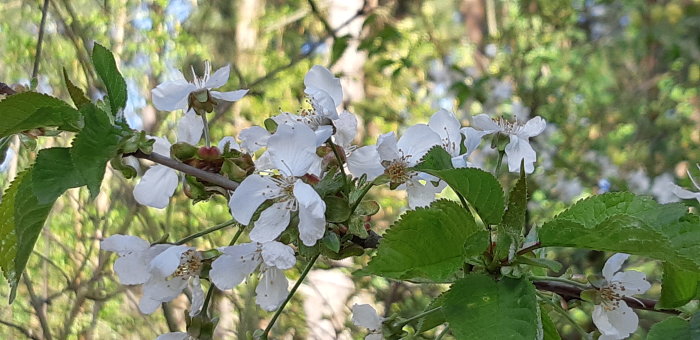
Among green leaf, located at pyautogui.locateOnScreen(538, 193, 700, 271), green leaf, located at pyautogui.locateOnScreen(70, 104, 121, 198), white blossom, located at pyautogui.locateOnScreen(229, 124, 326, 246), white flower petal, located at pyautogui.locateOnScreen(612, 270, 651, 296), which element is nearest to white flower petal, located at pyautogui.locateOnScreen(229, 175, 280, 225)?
white blossom, located at pyautogui.locateOnScreen(229, 124, 326, 246)

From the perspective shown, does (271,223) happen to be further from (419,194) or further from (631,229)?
(631,229)

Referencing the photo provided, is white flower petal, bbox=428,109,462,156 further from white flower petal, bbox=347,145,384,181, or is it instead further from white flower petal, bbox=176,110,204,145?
white flower petal, bbox=176,110,204,145

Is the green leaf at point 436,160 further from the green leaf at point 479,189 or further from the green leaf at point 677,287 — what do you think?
the green leaf at point 677,287

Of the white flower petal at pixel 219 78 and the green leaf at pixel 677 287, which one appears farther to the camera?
the white flower petal at pixel 219 78

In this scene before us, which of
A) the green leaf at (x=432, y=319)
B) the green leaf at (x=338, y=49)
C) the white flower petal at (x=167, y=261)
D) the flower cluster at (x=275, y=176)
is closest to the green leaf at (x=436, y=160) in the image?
the flower cluster at (x=275, y=176)

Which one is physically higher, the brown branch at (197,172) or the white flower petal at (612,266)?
the brown branch at (197,172)

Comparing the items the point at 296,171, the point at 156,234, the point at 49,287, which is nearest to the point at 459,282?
the point at 296,171

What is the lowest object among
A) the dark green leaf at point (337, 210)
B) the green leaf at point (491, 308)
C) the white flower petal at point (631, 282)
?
the white flower petal at point (631, 282)
